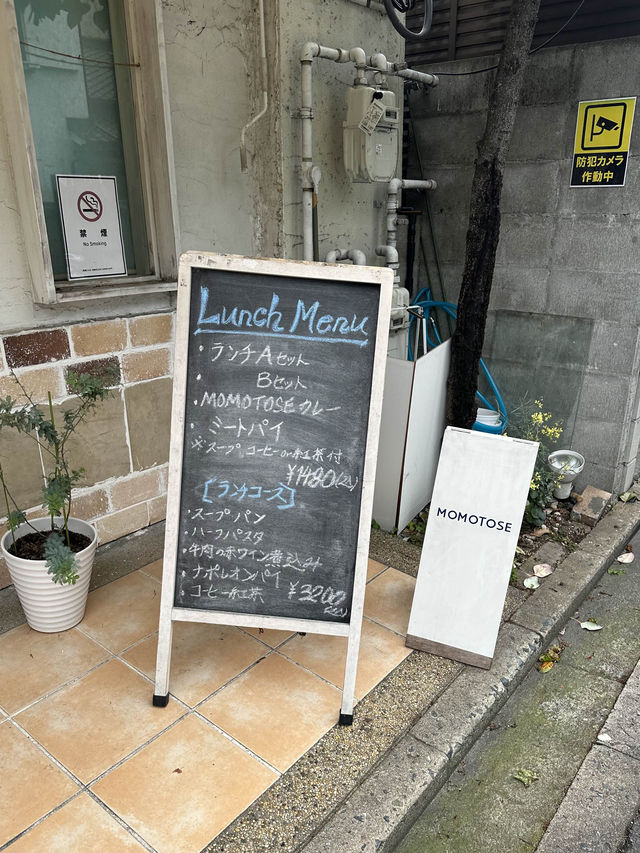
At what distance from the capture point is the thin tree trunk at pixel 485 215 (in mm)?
3875

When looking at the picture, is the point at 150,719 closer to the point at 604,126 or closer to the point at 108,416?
the point at 108,416

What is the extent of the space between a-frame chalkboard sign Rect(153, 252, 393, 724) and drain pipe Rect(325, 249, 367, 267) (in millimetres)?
2097

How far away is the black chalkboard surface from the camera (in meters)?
2.54

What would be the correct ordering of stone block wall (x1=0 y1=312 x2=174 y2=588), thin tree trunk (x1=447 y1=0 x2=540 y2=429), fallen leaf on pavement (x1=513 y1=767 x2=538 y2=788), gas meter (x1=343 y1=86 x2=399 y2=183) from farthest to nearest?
gas meter (x1=343 y1=86 x2=399 y2=183), thin tree trunk (x1=447 y1=0 x2=540 y2=429), stone block wall (x1=0 y1=312 x2=174 y2=588), fallen leaf on pavement (x1=513 y1=767 x2=538 y2=788)

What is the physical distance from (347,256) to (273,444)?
251cm

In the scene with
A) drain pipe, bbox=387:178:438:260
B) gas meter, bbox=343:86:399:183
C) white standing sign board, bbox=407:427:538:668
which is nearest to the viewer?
white standing sign board, bbox=407:427:538:668

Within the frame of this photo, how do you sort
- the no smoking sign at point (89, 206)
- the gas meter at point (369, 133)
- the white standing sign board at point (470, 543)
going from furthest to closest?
the gas meter at point (369, 133) < the no smoking sign at point (89, 206) < the white standing sign board at point (470, 543)

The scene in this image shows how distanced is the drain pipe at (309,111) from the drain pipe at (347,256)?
7.3 inches

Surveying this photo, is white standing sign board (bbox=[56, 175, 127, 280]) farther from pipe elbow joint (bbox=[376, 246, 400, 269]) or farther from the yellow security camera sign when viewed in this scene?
the yellow security camera sign

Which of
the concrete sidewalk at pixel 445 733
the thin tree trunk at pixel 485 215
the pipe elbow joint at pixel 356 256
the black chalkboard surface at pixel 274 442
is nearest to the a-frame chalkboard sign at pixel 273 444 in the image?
the black chalkboard surface at pixel 274 442

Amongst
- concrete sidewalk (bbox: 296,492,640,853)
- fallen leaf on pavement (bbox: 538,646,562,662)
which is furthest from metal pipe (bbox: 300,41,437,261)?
fallen leaf on pavement (bbox: 538,646,562,662)

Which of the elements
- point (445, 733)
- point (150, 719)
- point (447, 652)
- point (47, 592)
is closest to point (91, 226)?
point (47, 592)

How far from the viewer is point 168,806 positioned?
233cm

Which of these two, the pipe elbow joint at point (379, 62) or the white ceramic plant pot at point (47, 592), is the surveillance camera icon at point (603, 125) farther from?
the white ceramic plant pot at point (47, 592)
